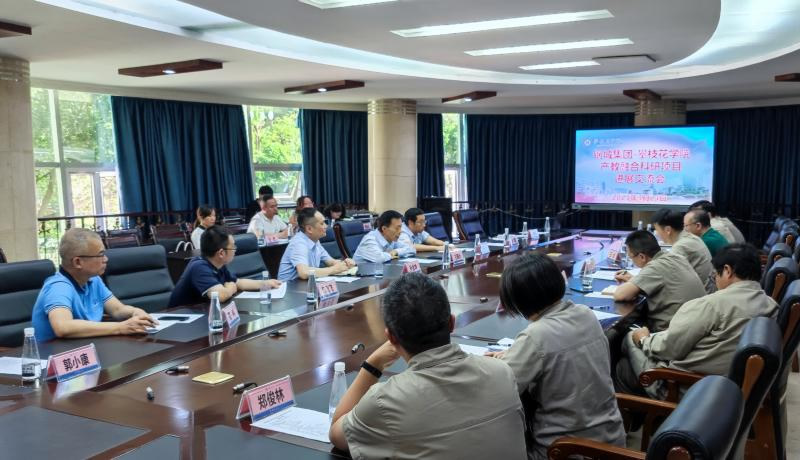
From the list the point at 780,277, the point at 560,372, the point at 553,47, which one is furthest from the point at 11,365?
the point at 553,47

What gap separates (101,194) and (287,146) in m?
3.00

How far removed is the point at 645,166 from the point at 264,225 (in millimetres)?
5863

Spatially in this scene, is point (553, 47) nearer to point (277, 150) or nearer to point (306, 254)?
point (306, 254)

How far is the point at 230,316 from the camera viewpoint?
2.85m

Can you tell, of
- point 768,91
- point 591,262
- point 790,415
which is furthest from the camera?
point 768,91

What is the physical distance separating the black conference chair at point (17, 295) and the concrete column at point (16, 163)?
146 inches

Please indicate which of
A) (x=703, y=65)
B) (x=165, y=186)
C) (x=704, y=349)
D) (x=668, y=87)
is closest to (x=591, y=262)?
(x=704, y=349)

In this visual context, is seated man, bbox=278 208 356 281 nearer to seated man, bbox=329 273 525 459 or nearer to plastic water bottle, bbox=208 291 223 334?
plastic water bottle, bbox=208 291 223 334

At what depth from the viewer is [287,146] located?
34.4ft

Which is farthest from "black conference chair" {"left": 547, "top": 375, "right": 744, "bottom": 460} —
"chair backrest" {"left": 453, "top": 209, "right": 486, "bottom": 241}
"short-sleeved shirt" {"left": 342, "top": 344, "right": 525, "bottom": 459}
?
"chair backrest" {"left": 453, "top": 209, "right": 486, "bottom": 241}

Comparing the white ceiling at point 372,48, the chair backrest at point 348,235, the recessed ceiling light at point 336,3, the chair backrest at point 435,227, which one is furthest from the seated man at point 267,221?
the recessed ceiling light at point 336,3

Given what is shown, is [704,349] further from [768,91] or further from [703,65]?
[768,91]

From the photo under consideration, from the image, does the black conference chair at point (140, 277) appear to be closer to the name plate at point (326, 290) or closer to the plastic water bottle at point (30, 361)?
the name plate at point (326, 290)

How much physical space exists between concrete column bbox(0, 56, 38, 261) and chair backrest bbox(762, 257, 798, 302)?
617cm
